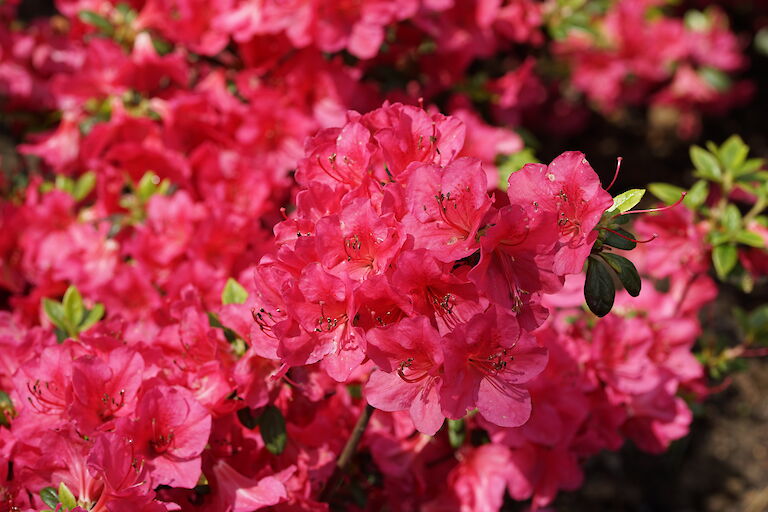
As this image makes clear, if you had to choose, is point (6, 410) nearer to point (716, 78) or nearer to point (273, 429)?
point (273, 429)

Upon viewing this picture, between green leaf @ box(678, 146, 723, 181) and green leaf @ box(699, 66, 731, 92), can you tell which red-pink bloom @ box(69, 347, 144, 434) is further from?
green leaf @ box(699, 66, 731, 92)

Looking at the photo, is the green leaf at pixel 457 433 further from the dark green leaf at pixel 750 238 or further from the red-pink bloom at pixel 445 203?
the dark green leaf at pixel 750 238

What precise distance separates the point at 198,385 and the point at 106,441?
0.23m

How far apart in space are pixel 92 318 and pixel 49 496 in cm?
48

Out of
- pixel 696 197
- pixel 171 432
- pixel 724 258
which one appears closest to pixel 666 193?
pixel 696 197

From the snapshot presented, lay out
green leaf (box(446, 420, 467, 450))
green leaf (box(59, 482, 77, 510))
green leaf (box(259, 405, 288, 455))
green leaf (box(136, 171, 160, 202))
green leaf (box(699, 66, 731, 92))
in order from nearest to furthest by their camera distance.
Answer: green leaf (box(59, 482, 77, 510)) → green leaf (box(259, 405, 288, 455)) → green leaf (box(446, 420, 467, 450)) → green leaf (box(136, 171, 160, 202)) → green leaf (box(699, 66, 731, 92))

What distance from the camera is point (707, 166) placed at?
1.69 meters

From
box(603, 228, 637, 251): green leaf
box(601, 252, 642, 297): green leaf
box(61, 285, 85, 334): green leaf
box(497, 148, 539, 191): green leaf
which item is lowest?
box(497, 148, 539, 191): green leaf

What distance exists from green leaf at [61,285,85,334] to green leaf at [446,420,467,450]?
794 millimetres

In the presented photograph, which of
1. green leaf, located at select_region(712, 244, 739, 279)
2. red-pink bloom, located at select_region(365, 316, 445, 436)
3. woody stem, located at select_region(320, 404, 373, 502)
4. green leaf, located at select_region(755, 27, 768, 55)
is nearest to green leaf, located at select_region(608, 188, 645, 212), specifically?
red-pink bloom, located at select_region(365, 316, 445, 436)

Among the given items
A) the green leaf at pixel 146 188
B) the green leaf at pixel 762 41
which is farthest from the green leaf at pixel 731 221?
the green leaf at pixel 762 41

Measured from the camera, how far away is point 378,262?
1047 millimetres

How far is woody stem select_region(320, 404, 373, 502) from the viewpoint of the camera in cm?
131

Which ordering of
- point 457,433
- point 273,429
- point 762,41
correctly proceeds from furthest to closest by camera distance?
point 762,41 → point 457,433 → point 273,429
